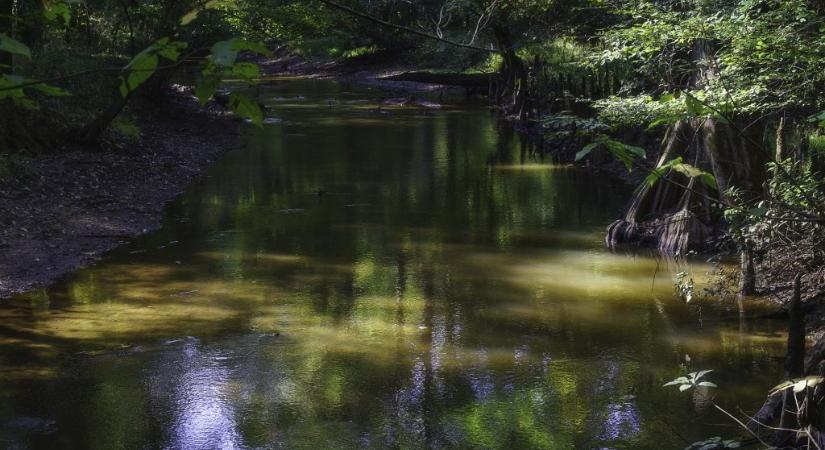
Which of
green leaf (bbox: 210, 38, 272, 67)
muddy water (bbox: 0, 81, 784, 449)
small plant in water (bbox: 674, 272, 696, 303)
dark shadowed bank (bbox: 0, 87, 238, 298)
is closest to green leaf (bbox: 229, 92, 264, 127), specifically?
green leaf (bbox: 210, 38, 272, 67)

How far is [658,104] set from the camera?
1116 centimetres

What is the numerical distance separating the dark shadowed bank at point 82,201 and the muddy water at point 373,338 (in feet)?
1.61

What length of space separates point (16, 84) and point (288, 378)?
264 inches

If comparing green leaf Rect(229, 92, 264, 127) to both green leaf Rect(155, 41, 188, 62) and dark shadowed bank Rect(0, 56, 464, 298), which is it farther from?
dark shadowed bank Rect(0, 56, 464, 298)

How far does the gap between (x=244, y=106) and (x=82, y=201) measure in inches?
560

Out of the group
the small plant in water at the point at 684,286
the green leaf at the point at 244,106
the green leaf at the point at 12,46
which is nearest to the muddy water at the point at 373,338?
the small plant in water at the point at 684,286

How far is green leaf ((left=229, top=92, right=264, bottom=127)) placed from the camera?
269 centimetres

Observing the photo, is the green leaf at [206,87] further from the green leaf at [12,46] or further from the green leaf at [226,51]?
the green leaf at [12,46]

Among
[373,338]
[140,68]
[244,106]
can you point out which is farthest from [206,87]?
[373,338]

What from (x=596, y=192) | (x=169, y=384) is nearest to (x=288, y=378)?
(x=169, y=384)

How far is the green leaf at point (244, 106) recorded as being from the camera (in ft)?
8.81

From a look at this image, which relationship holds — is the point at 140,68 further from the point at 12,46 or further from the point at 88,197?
the point at 88,197

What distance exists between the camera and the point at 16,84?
2432 millimetres

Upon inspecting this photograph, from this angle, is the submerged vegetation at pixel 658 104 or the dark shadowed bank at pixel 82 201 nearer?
the submerged vegetation at pixel 658 104
